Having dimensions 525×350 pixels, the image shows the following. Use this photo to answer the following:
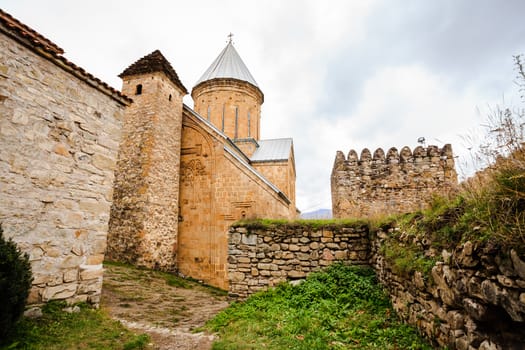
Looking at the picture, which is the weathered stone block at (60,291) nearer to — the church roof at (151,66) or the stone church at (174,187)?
the stone church at (174,187)

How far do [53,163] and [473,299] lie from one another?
5.56 metres

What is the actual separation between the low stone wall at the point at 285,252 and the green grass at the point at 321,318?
0.79ft

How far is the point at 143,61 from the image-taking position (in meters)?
11.7

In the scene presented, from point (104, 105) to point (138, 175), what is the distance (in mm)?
5540

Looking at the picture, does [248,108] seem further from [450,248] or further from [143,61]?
[450,248]

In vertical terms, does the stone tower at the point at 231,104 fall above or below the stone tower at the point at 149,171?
above

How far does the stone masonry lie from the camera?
3973 millimetres

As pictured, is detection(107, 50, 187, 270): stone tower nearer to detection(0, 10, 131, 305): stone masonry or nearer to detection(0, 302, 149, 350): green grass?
detection(0, 10, 131, 305): stone masonry

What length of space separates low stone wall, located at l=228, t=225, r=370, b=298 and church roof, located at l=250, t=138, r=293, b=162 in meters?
10.3

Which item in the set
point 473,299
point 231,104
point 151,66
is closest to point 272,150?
point 231,104

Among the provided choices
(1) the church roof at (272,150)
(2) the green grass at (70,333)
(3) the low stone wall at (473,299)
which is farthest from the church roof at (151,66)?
(3) the low stone wall at (473,299)

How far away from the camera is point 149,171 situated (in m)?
10.6

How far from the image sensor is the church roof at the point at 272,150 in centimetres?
1623

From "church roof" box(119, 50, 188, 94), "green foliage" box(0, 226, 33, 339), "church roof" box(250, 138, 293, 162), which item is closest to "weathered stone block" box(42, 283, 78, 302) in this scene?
"green foliage" box(0, 226, 33, 339)
